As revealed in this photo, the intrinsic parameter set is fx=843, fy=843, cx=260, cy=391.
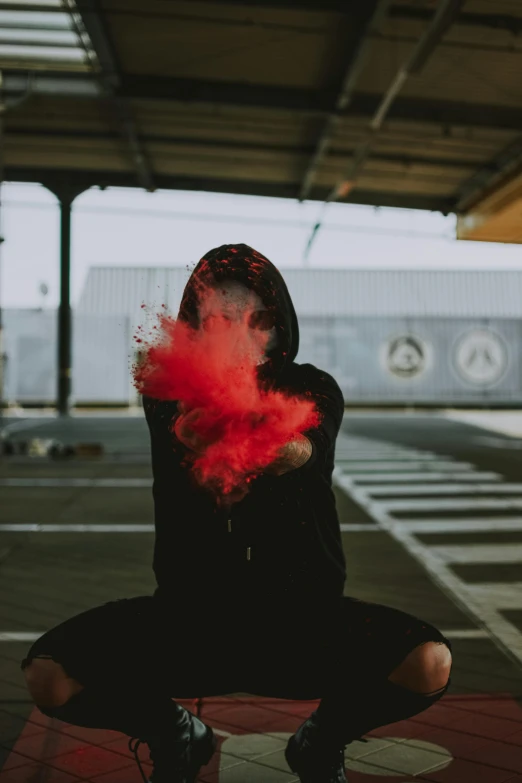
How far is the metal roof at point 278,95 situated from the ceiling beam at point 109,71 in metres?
0.04

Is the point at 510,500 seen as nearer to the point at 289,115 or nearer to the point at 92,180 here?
the point at 289,115

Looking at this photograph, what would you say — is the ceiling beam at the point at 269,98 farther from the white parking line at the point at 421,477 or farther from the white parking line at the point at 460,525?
the white parking line at the point at 460,525

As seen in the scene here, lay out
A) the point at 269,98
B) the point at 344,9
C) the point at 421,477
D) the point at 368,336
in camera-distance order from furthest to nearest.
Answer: the point at 368,336 < the point at 269,98 < the point at 421,477 < the point at 344,9

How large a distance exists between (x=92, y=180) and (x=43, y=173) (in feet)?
3.67

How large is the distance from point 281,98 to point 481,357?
19.8 metres

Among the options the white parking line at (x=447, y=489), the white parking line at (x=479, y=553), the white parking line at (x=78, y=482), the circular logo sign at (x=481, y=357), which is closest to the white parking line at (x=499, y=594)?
the white parking line at (x=479, y=553)

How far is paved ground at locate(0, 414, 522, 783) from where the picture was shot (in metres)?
2.80

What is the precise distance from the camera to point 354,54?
10.4 meters

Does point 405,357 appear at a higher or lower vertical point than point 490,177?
lower

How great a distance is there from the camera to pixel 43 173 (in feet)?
60.7

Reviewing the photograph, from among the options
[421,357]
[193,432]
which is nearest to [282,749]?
[193,432]

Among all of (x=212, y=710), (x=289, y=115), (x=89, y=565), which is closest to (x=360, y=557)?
(x=89, y=565)

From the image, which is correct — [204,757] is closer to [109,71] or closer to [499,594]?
[499,594]

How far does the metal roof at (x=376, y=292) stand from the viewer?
31484 mm
